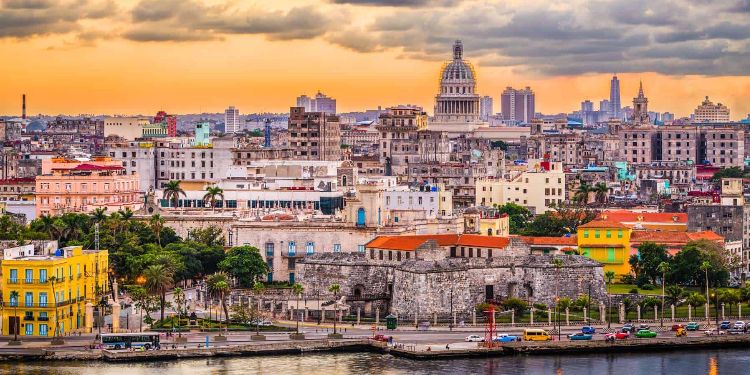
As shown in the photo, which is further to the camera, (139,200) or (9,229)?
(139,200)

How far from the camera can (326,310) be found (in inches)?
3556

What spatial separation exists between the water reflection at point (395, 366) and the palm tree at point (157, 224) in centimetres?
2907

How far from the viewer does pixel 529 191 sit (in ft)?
509

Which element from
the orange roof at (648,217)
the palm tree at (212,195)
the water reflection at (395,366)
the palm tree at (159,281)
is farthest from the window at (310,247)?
the orange roof at (648,217)

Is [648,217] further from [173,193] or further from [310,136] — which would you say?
[310,136]

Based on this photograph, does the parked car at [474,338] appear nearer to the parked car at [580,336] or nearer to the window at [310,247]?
the parked car at [580,336]

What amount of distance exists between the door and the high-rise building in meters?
107

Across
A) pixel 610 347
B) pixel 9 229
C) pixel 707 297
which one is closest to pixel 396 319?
pixel 610 347

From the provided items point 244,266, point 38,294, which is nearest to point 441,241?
point 244,266

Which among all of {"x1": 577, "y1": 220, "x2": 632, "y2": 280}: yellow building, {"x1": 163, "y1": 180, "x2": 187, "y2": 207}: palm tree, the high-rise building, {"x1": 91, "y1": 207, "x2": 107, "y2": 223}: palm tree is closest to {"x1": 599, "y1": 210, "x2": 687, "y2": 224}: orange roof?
{"x1": 577, "y1": 220, "x2": 632, "y2": 280}: yellow building

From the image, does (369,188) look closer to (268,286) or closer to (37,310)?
(268,286)

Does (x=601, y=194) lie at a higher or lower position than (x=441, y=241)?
higher

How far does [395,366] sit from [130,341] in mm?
12496

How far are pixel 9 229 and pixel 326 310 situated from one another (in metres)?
28.0
